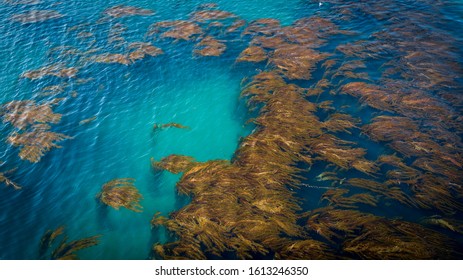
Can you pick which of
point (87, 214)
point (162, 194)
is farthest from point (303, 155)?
point (87, 214)

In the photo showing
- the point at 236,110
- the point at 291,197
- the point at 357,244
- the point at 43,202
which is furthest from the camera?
the point at 236,110

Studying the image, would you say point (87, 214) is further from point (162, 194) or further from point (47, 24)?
point (47, 24)

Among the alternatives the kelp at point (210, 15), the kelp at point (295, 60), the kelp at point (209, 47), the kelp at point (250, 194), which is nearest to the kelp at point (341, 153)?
the kelp at point (250, 194)

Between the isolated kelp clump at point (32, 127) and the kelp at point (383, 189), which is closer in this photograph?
the kelp at point (383, 189)

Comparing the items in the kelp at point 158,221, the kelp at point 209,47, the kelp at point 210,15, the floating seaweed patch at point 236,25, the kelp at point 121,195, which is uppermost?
the kelp at point 210,15

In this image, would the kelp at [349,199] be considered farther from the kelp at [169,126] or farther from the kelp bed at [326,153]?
the kelp at [169,126]

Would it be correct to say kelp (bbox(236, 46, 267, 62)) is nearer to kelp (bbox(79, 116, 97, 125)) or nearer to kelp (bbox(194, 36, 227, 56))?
kelp (bbox(194, 36, 227, 56))
